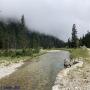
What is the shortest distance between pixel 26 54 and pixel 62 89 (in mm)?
73754

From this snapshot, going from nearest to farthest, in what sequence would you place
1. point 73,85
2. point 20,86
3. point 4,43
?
point 73,85 → point 20,86 → point 4,43

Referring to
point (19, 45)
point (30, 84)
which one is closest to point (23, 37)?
point (19, 45)

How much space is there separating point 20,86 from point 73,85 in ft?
20.3

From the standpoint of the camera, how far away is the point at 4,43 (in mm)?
160125

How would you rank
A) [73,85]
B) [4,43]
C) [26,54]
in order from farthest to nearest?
1. [4,43]
2. [26,54]
3. [73,85]

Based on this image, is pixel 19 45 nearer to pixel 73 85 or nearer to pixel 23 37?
pixel 23 37

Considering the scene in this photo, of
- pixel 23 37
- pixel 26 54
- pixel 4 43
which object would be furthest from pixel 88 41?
pixel 26 54

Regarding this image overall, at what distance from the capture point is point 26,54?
3959 inches

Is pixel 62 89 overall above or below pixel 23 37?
below

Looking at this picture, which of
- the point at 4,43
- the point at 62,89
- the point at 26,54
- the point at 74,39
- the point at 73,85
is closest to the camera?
the point at 62,89

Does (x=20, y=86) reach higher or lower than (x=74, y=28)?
lower

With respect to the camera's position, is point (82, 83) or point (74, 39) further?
point (74, 39)

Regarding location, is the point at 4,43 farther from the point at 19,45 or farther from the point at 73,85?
the point at 73,85

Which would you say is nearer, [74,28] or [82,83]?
[82,83]
